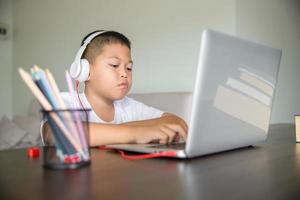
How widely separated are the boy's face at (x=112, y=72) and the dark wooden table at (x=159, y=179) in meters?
0.52

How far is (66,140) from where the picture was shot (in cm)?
50

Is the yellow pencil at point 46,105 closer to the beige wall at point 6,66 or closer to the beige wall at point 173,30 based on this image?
the beige wall at point 173,30

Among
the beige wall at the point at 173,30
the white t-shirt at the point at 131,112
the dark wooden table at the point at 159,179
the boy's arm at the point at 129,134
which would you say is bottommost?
the dark wooden table at the point at 159,179

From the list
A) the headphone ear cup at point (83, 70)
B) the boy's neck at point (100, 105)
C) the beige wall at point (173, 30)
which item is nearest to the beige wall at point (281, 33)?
the beige wall at point (173, 30)

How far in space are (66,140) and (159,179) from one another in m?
0.16

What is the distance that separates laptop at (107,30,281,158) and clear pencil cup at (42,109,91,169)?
0.14m

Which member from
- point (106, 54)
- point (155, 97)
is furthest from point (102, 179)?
point (155, 97)

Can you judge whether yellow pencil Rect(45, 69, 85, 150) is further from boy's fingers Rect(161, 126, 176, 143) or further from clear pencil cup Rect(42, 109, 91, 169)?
boy's fingers Rect(161, 126, 176, 143)

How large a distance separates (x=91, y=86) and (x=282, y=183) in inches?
34.4

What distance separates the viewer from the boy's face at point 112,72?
1.13m

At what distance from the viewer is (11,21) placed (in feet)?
11.8

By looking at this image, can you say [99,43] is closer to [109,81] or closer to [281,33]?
[109,81]

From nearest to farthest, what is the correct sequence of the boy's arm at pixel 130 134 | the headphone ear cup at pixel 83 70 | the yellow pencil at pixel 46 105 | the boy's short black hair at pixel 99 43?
the yellow pencil at pixel 46 105 → the boy's arm at pixel 130 134 → the headphone ear cup at pixel 83 70 → the boy's short black hair at pixel 99 43

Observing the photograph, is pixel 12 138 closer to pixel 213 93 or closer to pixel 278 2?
pixel 213 93
